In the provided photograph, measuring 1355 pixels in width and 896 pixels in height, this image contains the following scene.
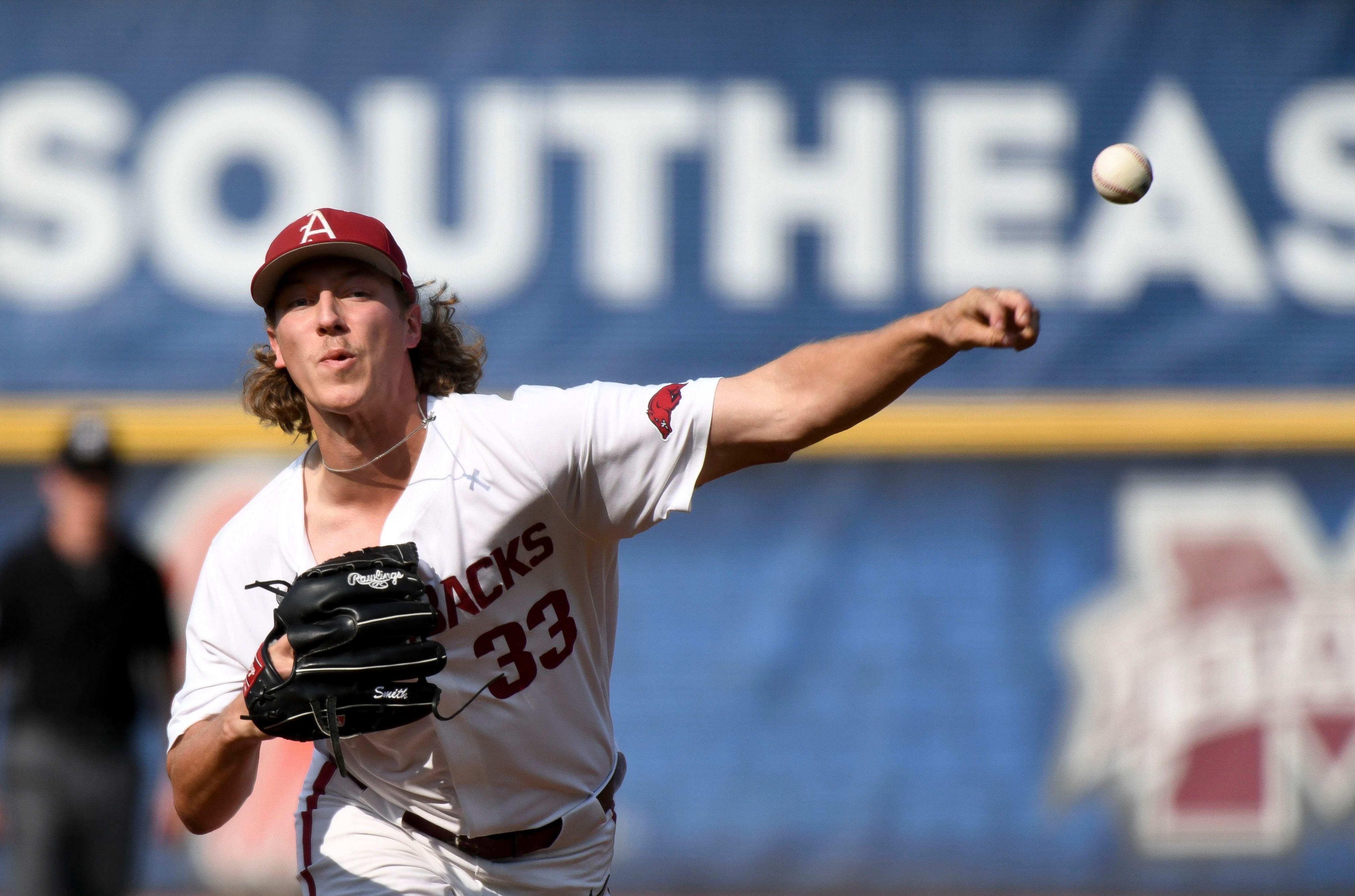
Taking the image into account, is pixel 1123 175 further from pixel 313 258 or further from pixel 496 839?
pixel 496 839

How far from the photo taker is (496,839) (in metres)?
3.19

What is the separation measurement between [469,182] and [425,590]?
5241mm

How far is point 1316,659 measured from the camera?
7.54m

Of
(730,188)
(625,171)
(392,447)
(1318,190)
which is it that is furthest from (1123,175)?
(1318,190)

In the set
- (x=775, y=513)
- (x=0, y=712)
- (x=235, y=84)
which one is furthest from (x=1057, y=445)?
(x=0, y=712)

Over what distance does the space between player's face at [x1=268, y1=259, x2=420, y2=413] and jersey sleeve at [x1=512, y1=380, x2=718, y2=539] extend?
1.06 ft

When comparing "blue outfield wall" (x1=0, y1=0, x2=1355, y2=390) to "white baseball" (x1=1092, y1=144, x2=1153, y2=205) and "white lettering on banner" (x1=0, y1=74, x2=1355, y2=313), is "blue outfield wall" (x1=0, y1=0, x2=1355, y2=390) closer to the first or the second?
"white lettering on banner" (x1=0, y1=74, x2=1355, y2=313)

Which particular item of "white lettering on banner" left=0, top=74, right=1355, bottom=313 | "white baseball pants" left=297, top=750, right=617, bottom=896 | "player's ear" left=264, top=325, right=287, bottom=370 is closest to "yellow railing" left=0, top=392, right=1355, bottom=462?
"white lettering on banner" left=0, top=74, right=1355, bottom=313

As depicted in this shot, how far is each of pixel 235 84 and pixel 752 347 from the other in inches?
125

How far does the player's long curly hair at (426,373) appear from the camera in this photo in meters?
3.45

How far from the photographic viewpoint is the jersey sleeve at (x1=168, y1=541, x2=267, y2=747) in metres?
3.16

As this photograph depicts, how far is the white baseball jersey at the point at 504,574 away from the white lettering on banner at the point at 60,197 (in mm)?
5017

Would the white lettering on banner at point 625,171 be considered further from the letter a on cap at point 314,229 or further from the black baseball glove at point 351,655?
the black baseball glove at point 351,655

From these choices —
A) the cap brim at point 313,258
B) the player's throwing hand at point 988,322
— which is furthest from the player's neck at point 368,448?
the player's throwing hand at point 988,322
